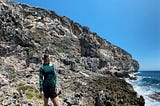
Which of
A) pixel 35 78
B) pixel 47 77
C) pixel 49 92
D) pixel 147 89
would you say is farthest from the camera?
pixel 147 89

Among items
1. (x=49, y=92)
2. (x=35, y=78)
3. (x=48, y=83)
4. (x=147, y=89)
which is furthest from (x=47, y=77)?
(x=147, y=89)

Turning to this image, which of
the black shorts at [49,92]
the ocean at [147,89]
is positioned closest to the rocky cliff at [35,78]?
the ocean at [147,89]

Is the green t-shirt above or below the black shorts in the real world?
above

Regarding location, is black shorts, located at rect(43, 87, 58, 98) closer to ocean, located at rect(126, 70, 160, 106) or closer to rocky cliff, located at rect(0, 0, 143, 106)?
rocky cliff, located at rect(0, 0, 143, 106)

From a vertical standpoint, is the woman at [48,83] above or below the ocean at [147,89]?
above

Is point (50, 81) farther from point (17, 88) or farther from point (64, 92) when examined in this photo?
point (64, 92)

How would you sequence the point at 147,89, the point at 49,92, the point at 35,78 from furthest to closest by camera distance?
the point at 147,89 → the point at 35,78 → the point at 49,92

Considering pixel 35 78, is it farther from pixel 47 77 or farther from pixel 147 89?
pixel 147 89

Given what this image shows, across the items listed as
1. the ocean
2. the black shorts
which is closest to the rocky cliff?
the ocean

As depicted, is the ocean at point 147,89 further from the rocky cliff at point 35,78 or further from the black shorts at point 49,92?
the black shorts at point 49,92

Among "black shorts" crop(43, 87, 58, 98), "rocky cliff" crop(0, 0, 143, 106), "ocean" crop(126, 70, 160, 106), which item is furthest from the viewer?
"ocean" crop(126, 70, 160, 106)

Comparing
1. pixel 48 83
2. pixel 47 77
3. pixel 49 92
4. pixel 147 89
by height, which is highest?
pixel 47 77

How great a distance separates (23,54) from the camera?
139 feet

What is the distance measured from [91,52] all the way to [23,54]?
66.8 m
